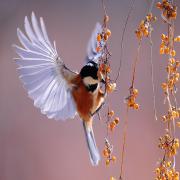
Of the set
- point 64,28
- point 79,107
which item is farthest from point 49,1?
point 79,107

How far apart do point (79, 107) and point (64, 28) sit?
75cm

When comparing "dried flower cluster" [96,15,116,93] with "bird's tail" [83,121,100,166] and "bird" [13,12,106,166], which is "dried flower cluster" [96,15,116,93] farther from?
"bird's tail" [83,121,100,166]

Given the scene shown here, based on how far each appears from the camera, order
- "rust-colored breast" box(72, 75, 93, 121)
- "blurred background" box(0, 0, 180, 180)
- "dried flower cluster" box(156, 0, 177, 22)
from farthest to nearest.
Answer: "blurred background" box(0, 0, 180, 180)
"rust-colored breast" box(72, 75, 93, 121)
"dried flower cluster" box(156, 0, 177, 22)

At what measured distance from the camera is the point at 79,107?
3.03 ft

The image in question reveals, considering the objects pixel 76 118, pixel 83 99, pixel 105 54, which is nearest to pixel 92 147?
pixel 83 99

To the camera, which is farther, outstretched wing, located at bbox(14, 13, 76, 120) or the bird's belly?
the bird's belly

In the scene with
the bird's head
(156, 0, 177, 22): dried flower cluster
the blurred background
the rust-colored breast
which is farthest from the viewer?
the blurred background

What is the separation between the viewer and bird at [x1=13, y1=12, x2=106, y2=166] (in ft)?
2.56

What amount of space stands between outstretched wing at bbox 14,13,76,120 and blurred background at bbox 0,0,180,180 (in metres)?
0.64

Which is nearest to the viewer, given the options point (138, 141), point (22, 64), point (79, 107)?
point (22, 64)

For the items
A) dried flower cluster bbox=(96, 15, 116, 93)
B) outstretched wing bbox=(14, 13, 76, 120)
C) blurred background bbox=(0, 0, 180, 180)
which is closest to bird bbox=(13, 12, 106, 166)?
outstretched wing bbox=(14, 13, 76, 120)

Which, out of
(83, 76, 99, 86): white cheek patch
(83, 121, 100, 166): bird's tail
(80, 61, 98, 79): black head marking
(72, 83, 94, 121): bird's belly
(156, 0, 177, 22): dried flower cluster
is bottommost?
(83, 121, 100, 166): bird's tail

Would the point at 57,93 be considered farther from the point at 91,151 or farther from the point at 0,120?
the point at 0,120

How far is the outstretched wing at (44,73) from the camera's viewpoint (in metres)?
0.78
